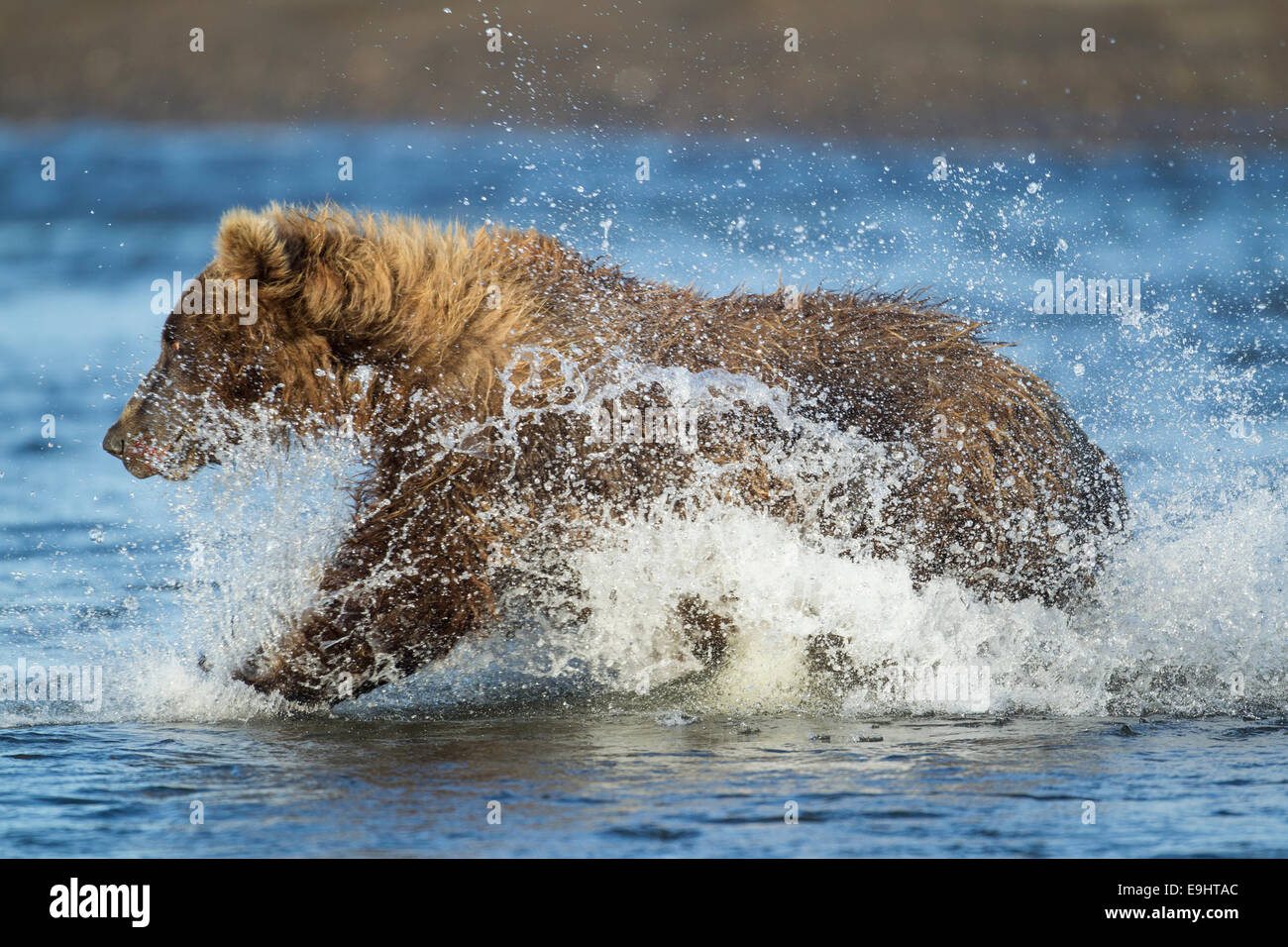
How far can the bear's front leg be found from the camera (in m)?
6.08

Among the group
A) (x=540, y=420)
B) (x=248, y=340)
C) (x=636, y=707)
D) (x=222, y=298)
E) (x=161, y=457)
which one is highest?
(x=222, y=298)

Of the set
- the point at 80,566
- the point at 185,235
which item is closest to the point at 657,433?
the point at 80,566

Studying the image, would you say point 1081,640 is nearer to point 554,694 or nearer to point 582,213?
point 554,694

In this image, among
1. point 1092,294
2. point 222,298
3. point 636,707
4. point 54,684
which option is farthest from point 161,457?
point 1092,294

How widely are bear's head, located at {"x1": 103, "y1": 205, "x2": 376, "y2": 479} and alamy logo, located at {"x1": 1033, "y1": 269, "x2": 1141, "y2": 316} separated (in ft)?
27.5

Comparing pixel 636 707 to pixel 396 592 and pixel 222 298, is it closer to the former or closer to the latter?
pixel 396 592

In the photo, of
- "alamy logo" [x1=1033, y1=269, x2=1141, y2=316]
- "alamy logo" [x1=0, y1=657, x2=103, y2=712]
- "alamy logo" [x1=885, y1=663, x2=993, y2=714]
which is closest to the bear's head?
"alamy logo" [x1=0, y1=657, x2=103, y2=712]

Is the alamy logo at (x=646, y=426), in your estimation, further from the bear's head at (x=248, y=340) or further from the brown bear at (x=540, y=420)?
the bear's head at (x=248, y=340)

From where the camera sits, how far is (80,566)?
9.09 m

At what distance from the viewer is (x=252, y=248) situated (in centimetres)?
592

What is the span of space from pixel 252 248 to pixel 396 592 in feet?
4.99

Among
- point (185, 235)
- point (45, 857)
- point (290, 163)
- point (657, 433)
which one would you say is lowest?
point (45, 857)

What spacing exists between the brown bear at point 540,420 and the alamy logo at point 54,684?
850 mm

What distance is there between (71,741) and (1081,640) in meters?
4.27
